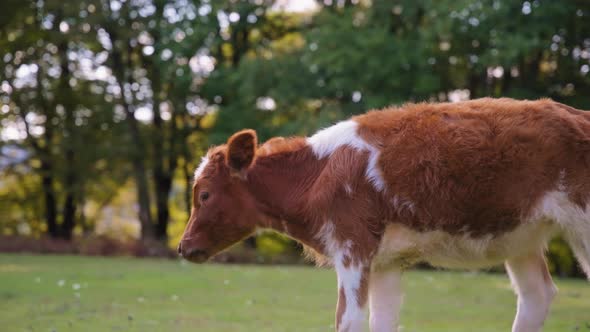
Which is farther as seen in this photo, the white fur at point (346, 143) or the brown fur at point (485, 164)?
the white fur at point (346, 143)

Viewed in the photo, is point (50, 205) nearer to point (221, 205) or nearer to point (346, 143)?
point (221, 205)

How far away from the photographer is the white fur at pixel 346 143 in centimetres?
709

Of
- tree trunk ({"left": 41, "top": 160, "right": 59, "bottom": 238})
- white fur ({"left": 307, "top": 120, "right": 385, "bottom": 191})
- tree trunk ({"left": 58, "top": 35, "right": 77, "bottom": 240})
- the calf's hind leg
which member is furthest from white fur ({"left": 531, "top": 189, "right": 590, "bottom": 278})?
tree trunk ({"left": 41, "top": 160, "right": 59, "bottom": 238})

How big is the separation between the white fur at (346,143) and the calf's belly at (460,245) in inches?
17.5

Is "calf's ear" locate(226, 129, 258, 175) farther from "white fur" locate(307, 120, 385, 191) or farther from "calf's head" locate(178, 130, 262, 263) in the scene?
"white fur" locate(307, 120, 385, 191)

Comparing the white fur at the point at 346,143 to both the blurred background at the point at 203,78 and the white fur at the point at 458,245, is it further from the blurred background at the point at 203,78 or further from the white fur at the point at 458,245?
the blurred background at the point at 203,78

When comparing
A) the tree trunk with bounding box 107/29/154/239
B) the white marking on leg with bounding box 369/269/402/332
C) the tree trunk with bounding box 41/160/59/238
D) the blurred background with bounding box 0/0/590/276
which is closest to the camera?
the white marking on leg with bounding box 369/269/402/332

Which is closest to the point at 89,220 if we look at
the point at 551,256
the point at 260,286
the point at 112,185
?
the point at 112,185

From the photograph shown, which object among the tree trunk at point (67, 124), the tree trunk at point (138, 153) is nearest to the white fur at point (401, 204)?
the tree trunk at point (138, 153)

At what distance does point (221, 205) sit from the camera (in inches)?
307

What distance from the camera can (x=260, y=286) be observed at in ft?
57.9

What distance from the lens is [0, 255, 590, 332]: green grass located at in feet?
39.0

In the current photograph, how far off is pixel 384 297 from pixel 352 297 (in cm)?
70

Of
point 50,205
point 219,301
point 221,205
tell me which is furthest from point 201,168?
point 50,205
